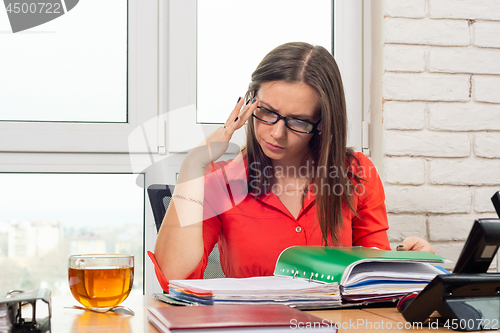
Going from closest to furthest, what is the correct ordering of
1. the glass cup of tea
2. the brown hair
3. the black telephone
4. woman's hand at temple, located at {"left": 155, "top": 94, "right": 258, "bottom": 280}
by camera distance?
1. the black telephone
2. the glass cup of tea
3. woman's hand at temple, located at {"left": 155, "top": 94, "right": 258, "bottom": 280}
4. the brown hair

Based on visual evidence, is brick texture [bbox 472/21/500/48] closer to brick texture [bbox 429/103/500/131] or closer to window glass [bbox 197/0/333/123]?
brick texture [bbox 429/103/500/131]

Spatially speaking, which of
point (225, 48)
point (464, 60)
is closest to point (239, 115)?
point (225, 48)

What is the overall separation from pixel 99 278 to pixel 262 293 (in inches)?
9.1

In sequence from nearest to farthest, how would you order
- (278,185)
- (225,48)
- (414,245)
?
(414,245) → (278,185) → (225,48)

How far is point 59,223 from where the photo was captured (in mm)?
1627

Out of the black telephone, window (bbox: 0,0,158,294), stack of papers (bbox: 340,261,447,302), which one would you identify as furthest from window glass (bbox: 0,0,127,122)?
the black telephone

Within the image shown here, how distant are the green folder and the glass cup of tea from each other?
296 millimetres

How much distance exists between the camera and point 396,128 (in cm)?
161

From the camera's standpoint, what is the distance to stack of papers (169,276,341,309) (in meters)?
0.65

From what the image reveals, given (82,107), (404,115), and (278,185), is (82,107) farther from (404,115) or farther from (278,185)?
(404,115)

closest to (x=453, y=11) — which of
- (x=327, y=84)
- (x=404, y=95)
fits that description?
(x=404, y=95)

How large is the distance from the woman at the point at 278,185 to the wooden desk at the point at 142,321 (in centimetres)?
40

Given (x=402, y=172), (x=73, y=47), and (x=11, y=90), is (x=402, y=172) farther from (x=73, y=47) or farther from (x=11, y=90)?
(x=11, y=90)

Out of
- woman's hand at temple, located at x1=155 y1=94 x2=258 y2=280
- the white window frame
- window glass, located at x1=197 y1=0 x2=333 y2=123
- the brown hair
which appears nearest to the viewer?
woman's hand at temple, located at x1=155 y1=94 x2=258 y2=280
